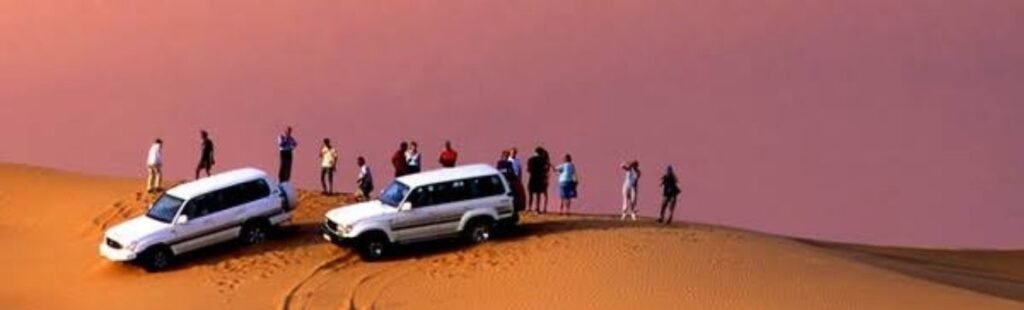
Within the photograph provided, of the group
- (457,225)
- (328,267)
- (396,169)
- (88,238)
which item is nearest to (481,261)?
(457,225)

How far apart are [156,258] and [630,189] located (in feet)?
32.4

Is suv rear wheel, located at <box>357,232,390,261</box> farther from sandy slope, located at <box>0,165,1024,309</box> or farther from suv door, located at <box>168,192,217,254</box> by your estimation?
suv door, located at <box>168,192,217,254</box>

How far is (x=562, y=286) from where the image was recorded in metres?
26.3

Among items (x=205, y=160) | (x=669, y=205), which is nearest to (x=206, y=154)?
(x=205, y=160)

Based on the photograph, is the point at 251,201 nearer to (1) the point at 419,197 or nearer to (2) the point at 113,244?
(2) the point at 113,244

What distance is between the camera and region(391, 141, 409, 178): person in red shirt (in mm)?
31922

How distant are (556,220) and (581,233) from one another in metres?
1.92

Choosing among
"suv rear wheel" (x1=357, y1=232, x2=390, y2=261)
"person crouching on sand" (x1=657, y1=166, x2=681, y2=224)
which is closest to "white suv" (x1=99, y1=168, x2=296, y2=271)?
"suv rear wheel" (x1=357, y1=232, x2=390, y2=261)

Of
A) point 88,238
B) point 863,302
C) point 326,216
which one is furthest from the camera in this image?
point 88,238

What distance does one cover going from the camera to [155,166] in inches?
1314

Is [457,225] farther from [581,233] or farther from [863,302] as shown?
[863,302]

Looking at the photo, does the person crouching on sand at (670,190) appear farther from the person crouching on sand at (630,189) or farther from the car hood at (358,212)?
the car hood at (358,212)

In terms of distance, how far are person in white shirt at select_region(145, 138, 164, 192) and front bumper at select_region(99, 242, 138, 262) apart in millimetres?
4437

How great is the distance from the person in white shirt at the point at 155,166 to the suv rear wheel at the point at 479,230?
27.5ft
